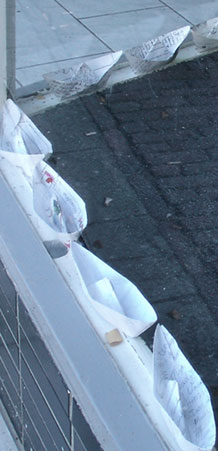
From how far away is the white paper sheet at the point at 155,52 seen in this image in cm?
284

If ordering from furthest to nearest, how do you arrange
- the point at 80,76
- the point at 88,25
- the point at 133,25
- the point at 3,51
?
the point at 88,25
the point at 133,25
the point at 80,76
the point at 3,51

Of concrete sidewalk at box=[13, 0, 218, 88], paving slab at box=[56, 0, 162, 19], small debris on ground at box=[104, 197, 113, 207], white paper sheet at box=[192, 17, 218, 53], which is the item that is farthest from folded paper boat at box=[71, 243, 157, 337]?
paving slab at box=[56, 0, 162, 19]

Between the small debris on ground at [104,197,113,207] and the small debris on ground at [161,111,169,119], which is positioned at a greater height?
the small debris on ground at [104,197,113,207]

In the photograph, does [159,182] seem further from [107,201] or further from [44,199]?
[44,199]

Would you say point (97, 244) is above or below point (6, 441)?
above

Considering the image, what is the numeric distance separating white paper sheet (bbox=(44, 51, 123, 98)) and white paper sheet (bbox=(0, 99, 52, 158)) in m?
0.37

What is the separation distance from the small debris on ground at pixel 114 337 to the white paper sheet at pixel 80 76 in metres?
1.17

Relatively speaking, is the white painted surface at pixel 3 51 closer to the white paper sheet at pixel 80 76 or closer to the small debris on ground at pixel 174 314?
the white paper sheet at pixel 80 76

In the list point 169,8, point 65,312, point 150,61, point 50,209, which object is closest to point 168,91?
point 150,61

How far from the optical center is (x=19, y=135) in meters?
2.21

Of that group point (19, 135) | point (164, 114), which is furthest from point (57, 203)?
point (164, 114)

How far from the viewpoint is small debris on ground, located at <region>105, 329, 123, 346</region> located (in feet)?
5.45

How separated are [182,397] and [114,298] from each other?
276 mm

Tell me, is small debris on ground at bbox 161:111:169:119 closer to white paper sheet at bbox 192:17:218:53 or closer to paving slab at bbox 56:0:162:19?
white paper sheet at bbox 192:17:218:53
